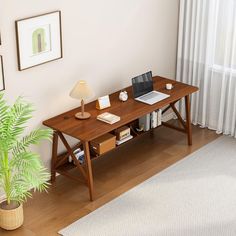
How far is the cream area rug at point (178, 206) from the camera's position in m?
4.79

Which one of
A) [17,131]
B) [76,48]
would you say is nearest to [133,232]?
[17,131]

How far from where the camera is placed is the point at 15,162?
4.60 metres

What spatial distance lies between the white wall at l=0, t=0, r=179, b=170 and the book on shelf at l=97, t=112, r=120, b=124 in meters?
0.39

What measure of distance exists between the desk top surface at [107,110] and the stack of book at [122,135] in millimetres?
266

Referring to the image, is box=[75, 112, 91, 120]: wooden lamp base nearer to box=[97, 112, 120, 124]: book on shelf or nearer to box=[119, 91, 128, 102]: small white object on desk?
box=[97, 112, 120, 124]: book on shelf

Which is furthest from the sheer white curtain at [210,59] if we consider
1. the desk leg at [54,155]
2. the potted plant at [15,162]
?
the potted plant at [15,162]

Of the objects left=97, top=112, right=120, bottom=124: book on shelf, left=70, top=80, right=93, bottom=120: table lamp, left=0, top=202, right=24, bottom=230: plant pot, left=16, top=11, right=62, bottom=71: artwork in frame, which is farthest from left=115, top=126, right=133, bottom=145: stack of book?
left=0, top=202, right=24, bottom=230: plant pot

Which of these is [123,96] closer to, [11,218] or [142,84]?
[142,84]

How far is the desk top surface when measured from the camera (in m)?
5.09

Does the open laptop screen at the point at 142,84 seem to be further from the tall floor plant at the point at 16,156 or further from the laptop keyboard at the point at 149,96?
the tall floor plant at the point at 16,156

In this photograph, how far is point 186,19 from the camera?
20.6ft

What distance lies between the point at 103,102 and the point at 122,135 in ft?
1.39

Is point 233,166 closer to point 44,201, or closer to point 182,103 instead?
point 182,103

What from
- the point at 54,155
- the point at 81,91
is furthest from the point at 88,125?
the point at 54,155
